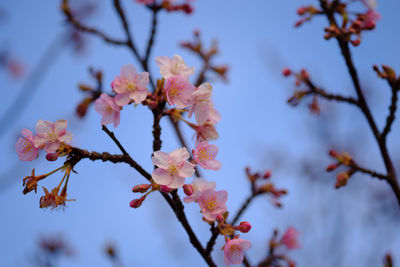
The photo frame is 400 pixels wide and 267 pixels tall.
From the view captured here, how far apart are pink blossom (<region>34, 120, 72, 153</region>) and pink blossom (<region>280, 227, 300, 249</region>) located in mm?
2016

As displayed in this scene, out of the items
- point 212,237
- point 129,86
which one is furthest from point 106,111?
point 212,237

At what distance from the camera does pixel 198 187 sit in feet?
4.98

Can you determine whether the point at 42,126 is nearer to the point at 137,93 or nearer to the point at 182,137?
the point at 137,93

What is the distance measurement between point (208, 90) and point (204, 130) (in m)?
0.24

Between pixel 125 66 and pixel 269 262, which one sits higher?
pixel 125 66

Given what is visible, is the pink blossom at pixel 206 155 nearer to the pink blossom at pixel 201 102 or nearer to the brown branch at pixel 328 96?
the pink blossom at pixel 201 102

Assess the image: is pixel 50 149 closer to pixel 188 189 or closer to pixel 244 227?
pixel 188 189

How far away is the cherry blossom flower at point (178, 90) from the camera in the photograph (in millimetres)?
1515

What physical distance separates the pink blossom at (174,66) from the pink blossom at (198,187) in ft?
1.75

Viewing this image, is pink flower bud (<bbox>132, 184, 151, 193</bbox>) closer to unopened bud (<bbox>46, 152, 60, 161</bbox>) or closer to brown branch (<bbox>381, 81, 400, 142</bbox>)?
unopened bud (<bbox>46, 152, 60, 161</bbox>)

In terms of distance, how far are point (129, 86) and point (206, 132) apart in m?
0.46

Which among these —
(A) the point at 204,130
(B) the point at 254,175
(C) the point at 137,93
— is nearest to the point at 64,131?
(C) the point at 137,93

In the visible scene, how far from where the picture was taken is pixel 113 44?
3.25 metres

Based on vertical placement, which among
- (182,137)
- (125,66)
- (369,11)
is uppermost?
(369,11)
